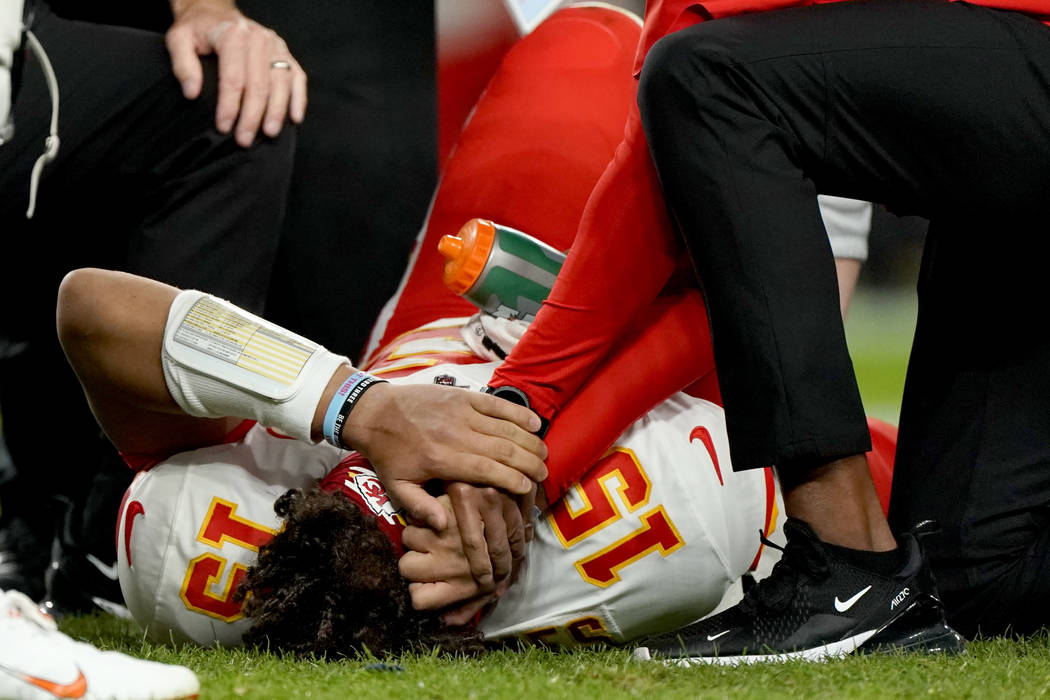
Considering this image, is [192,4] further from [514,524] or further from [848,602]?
[848,602]

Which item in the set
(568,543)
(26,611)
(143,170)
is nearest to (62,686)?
(26,611)

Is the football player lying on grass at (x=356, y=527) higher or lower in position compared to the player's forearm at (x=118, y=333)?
lower

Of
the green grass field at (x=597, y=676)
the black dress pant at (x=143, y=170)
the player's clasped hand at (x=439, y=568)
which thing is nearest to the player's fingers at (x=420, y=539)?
the player's clasped hand at (x=439, y=568)

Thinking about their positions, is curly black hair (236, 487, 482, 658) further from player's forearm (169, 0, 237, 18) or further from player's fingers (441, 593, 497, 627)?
player's forearm (169, 0, 237, 18)

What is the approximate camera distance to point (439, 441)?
4.06ft

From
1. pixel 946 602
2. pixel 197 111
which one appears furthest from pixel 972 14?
pixel 197 111

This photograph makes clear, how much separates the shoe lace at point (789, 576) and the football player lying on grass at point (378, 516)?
12cm

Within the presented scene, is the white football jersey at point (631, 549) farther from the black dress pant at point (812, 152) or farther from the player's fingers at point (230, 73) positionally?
the player's fingers at point (230, 73)

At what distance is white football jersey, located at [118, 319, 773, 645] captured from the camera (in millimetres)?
1293

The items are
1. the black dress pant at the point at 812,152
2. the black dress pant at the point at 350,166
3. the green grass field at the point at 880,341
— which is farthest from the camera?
the green grass field at the point at 880,341

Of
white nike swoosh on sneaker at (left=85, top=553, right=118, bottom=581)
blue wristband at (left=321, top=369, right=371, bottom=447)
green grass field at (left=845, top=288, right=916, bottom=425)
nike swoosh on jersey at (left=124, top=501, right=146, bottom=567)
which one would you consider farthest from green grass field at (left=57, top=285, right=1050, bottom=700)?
green grass field at (left=845, top=288, right=916, bottom=425)

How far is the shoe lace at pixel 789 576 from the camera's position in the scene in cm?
117

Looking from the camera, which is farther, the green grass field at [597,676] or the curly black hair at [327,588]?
the curly black hair at [327,588]

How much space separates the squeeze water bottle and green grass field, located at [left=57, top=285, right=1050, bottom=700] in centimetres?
46
